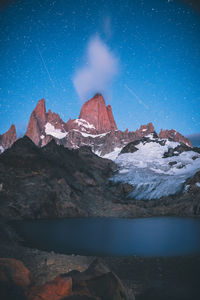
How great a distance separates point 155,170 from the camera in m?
97.2

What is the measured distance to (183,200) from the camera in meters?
65.7

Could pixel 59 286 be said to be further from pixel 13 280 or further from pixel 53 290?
pixel 13 280

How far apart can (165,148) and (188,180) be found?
54.5 m

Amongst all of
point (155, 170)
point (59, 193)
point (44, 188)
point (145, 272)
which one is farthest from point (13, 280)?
point (155, 170)

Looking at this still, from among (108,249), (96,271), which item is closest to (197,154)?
(108,249)

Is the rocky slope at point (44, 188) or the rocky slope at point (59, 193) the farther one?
the rocky slope at point (59, 193)

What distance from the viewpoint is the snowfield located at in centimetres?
7638

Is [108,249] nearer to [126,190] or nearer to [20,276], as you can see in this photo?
[20,276]

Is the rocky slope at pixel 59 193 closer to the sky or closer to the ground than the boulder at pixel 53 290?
closer to the sky

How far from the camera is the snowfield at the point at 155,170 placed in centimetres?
7638

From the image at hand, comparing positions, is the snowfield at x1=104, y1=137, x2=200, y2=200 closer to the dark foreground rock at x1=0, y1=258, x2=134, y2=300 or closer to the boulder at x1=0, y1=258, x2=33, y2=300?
the dark foreground rock at x1=0, y1=258, x2=134, y2=300

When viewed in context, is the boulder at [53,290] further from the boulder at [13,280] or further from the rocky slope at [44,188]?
the rocky slope at [44,188]

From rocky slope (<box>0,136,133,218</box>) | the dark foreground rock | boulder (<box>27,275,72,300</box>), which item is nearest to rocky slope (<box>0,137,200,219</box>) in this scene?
rocky slope (<box>0,136,133,218</box>)

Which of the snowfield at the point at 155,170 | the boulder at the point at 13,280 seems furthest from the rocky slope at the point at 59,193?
the boulder at the point at 13,280
